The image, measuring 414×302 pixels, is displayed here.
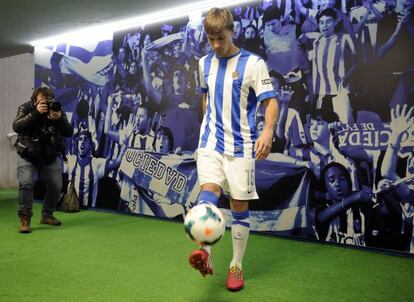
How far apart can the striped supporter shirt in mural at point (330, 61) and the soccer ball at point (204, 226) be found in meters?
2.29

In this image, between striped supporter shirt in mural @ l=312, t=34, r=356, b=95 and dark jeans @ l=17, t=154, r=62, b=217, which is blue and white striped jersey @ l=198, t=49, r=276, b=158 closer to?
striped supporter shirt in mural @ l=312, t=34, r=356, b=95

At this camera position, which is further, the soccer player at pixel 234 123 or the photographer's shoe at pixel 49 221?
the photographer's shoe at pixel 49 221

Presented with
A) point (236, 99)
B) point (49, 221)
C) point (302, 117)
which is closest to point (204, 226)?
point (236, 99)

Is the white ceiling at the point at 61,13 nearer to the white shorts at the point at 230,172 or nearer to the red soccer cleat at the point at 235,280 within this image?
the white shorts at the point at 230,172

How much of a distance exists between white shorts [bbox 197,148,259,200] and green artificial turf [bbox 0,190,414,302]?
2.05 feet

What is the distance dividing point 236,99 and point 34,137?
2.59 metres

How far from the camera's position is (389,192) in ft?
11.6

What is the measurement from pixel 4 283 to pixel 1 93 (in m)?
6.63

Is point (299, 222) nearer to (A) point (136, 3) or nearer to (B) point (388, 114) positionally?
(B) point (388, 114)

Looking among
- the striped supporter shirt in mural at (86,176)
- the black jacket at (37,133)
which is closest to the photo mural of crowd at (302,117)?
the striped supporter shirt in mural at (86,176)

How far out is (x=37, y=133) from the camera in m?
4.18

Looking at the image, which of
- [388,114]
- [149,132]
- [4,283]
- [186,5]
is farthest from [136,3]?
[4,283]

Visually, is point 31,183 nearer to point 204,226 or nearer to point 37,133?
point 37,133

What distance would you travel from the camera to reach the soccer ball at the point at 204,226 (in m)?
2.01
